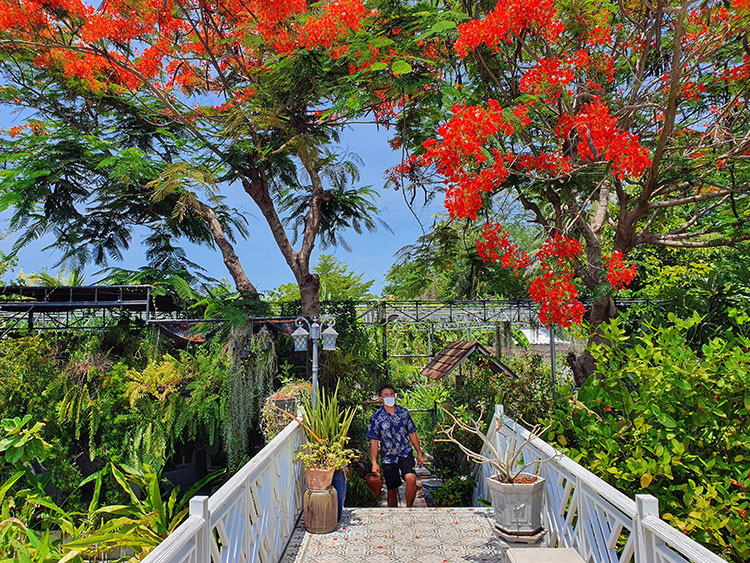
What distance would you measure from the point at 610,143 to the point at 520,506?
352 cm

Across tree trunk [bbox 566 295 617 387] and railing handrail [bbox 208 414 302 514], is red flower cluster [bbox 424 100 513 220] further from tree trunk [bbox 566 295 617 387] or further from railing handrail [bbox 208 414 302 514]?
railing handrail [bbox 208 414 302 514]

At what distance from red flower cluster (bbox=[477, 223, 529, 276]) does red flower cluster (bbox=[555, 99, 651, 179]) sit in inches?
46.0

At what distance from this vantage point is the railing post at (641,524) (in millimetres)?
2334

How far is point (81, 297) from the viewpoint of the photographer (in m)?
9.07

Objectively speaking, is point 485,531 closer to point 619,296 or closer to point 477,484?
point 477,484

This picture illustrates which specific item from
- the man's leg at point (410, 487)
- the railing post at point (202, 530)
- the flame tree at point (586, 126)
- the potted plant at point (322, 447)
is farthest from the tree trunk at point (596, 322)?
the railing post at point (202, 530)

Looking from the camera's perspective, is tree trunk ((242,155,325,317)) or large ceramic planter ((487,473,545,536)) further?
tree trunk ((242,155,325,317))

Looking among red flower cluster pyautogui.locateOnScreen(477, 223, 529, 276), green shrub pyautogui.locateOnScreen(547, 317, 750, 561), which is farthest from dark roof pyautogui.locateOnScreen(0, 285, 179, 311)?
green shrub pyautogui.locateOnScreen(547, 317, 750, 561)

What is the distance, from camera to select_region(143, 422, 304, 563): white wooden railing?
2332mm

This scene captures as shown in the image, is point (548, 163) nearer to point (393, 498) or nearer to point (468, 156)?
point (468, 156)

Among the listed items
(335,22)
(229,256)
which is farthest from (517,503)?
(229,256)

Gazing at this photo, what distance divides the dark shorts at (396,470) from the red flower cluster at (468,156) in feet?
9.08

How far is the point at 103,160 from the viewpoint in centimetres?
771

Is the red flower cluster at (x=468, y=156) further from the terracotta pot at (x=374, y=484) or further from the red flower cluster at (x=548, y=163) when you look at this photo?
the terracotta pot at (x=374, y=484)
